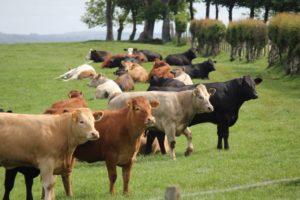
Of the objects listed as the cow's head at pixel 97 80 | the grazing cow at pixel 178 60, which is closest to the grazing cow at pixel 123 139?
the cow's head at pixel 97 80

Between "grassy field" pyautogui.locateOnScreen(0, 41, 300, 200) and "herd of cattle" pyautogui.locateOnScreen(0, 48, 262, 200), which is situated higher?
"herd of cattle" pyautogui.locateOnScreen(0, 48, 262, 200)

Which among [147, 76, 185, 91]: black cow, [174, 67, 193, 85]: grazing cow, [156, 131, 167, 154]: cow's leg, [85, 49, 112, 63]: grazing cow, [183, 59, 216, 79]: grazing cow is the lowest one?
[85, 49, 112, 63]: grazing cow

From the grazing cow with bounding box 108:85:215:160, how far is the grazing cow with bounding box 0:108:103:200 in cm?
507

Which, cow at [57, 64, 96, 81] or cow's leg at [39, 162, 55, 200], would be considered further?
cow at [57, 64, 96, 81]

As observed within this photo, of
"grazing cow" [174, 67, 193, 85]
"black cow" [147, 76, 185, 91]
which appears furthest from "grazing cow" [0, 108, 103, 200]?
"grazing cow" [174, 67, 193, 85]

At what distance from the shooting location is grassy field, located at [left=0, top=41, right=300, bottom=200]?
1210 cm

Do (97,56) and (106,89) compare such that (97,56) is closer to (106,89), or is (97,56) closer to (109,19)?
(106,89)

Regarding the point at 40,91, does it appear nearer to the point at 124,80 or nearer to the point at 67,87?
the point at 67,87

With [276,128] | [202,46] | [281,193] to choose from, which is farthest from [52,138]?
[202,46]

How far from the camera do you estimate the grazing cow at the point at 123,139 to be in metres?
12.2

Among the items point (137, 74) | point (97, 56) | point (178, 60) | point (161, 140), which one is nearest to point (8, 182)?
point (161, 140)

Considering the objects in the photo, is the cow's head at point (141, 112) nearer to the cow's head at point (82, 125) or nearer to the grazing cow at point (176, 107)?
the cow's head at point (82, 125)

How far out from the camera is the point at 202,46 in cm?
5441

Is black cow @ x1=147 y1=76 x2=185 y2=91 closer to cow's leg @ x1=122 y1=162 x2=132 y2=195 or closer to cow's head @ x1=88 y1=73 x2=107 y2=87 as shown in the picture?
cow's head @ x1=88 y1=73 x2=107 y2=87
